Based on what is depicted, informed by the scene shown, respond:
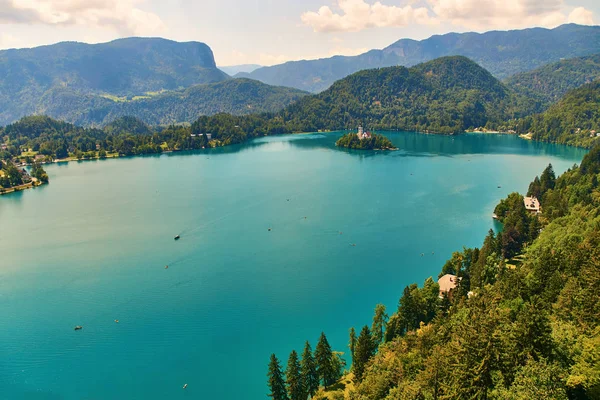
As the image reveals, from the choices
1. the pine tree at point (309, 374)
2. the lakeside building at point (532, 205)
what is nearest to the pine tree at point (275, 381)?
the pine tree at point (309, 374)

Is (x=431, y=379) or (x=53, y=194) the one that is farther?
(x=53, y=194)

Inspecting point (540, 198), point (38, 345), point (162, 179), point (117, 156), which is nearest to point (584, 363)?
point (38, 345)

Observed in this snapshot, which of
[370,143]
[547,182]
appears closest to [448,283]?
[547,182]

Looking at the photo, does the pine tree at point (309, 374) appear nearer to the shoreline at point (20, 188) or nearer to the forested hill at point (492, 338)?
the forested hill at point (492, 338)

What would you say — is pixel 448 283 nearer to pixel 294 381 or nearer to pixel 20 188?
pixel 294 381

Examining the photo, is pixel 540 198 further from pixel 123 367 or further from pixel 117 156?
pixel 117 156

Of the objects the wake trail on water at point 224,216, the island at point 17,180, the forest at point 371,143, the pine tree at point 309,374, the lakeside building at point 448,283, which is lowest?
the pine tree at point 309,374

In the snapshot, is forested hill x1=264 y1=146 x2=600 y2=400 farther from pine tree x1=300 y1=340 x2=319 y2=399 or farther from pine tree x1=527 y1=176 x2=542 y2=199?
pine tree x1=527 y1=176 x2=542 y2=199
